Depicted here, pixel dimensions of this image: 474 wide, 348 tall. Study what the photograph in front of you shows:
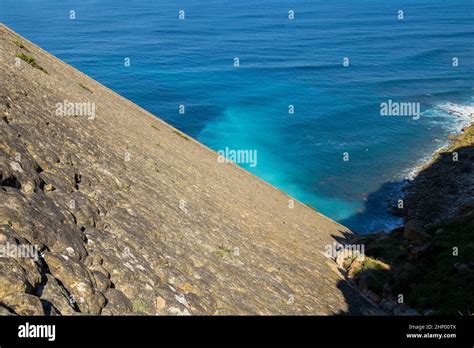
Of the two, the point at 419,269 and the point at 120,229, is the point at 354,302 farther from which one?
the point at 120,229

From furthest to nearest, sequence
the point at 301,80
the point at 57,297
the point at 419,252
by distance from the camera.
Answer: the point at 301,80
the point at 419,252
the point at 57,297

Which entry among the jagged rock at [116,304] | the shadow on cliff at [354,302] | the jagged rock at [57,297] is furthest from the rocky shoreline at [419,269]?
the jagged rock at [57,297]

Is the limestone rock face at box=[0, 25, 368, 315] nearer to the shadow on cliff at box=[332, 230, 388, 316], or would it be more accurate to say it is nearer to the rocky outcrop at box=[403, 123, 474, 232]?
the shadow on cliff at box=[332, 230, 388, 316]

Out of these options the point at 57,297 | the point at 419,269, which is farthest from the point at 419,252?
the point at 57,297

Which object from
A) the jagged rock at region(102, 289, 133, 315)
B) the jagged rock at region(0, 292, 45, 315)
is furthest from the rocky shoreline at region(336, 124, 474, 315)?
the jagged rock at region(0, 292, 45, 315)

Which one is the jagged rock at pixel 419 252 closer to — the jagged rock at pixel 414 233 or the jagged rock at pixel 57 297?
the jagged rock at pixel 414 233

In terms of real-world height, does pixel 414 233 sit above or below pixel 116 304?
below

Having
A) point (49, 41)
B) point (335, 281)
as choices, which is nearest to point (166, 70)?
point (49, 41)
